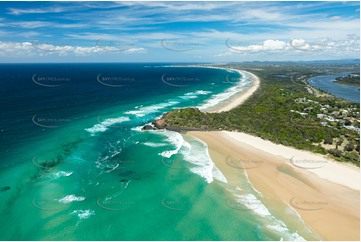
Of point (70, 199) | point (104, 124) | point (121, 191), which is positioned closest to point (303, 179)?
point (121, 191)

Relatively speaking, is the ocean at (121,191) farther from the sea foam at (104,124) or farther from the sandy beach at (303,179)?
the sandy beach at (303,179)

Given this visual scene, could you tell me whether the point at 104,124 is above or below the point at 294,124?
above

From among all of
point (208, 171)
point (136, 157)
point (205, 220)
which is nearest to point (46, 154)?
point (136, 157)

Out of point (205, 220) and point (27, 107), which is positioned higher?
point (27, 107)

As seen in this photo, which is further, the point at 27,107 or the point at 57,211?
the point at 27,107

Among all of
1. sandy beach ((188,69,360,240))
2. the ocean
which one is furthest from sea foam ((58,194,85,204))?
sandy beach ((188,69,360,240))

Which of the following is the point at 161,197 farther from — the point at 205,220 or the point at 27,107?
the point at 27,107

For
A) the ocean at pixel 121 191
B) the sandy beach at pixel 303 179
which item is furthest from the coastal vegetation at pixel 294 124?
the ocean at pixel 121 191

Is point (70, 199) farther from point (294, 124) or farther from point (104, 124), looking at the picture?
point (294, 124)
